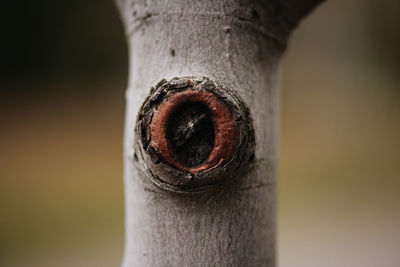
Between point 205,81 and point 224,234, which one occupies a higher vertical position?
point 205,81

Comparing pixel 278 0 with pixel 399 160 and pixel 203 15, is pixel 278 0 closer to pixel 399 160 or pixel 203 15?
pixel 203 15

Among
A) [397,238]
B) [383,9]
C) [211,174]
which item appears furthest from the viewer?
[383,9]

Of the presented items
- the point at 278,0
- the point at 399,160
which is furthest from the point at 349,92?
the point at 278,0

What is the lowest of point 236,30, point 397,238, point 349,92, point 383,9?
point 397,238
